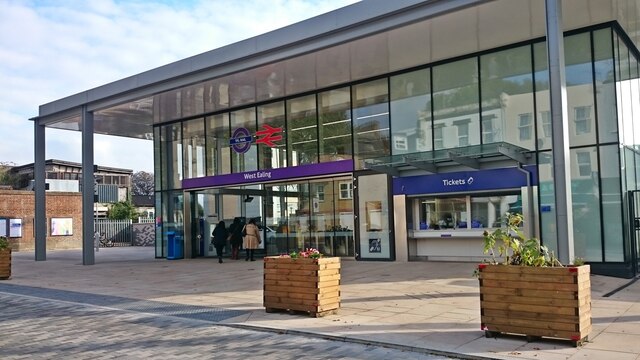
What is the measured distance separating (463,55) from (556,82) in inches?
294

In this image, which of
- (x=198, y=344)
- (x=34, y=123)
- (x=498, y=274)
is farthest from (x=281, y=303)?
(x=34, y=123)

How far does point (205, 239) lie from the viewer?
24109mm

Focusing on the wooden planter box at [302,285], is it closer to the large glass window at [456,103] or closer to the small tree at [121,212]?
the large glass window at [456,103]

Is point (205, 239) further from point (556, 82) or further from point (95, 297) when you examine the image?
point (556, 82)

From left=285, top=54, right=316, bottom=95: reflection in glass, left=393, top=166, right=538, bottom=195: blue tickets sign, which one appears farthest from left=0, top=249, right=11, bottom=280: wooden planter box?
left=393, top=166, right=538, bottom=195: blue tickets sign

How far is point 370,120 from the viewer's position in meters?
19.0

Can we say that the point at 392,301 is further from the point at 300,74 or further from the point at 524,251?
the point at 300,74

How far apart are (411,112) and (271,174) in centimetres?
584

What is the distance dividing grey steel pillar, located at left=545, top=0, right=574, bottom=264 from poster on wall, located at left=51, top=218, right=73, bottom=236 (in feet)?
112

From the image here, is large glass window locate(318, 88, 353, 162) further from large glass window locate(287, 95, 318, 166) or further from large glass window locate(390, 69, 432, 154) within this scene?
large glass window locate(390, 69, 432, 154)

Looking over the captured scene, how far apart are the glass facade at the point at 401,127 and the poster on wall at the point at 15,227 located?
15404 millimetres

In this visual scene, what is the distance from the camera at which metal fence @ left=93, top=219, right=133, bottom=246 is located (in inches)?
1667

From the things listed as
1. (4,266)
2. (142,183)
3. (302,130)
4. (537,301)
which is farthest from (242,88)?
(142,183)

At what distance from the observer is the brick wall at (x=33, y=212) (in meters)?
34.8
